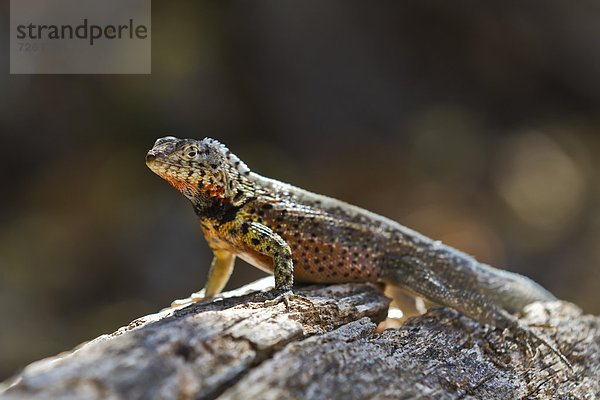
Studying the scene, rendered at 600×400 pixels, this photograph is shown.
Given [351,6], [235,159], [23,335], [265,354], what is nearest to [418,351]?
[265,354]

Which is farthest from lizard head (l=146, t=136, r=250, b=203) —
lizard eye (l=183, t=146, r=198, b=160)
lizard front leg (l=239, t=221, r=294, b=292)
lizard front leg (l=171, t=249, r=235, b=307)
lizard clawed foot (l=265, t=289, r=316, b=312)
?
lizard clawed foot (l=265, t=289, r=316, b=312)

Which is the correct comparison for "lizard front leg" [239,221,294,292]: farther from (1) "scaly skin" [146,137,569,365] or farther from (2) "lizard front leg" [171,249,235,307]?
(2) "lizard front leg" [171,249,235,307]

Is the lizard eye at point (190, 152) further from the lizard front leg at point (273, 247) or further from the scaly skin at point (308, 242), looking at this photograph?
the lizard front leg at point (273, 247)

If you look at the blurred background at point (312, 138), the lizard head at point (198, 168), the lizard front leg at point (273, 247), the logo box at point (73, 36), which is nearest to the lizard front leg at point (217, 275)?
the lizard front leg at point (273, 247)

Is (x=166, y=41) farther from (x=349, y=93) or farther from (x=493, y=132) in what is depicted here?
(x=493, y=132)

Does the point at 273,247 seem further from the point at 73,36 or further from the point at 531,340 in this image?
the point at 73,36
